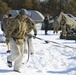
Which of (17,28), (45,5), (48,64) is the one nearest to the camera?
(17,28)

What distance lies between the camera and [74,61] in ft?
35.6

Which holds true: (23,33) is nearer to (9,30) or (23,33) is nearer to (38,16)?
(9,30)

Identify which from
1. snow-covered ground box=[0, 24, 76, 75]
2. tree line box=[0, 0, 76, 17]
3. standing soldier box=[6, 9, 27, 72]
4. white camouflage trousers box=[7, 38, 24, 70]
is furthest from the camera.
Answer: tree line box=[0, 0, 76, 17]

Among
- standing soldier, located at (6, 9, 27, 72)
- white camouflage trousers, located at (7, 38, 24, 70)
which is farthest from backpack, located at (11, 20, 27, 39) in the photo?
white camouflage trousers, located at (7, 38, 24, 70)

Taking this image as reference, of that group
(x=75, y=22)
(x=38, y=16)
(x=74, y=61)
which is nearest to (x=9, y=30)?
(x=74, y=61)

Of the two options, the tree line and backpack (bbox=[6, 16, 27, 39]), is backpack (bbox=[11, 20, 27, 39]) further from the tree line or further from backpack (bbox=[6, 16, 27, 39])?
the tree line

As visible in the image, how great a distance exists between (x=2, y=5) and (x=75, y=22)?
3006 centimetres

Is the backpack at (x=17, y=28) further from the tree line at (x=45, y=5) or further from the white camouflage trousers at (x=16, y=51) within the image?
the tree line at (x=45, y=5)

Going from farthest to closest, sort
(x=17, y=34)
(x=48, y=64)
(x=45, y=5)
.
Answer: (x=45, y=5), (x=48, y=64), (x=17, y=34)

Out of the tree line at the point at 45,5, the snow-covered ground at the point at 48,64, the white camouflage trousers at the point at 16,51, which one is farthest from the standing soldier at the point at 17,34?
the tree line at the point at 45,5

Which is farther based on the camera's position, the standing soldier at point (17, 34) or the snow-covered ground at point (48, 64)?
the snow-covered ground at point (48, 64)

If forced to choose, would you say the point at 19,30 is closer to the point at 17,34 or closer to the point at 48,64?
the point at 17,34

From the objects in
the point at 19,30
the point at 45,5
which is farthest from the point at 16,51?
the point at 45,5

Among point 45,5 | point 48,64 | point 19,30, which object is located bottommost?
point 48,64
